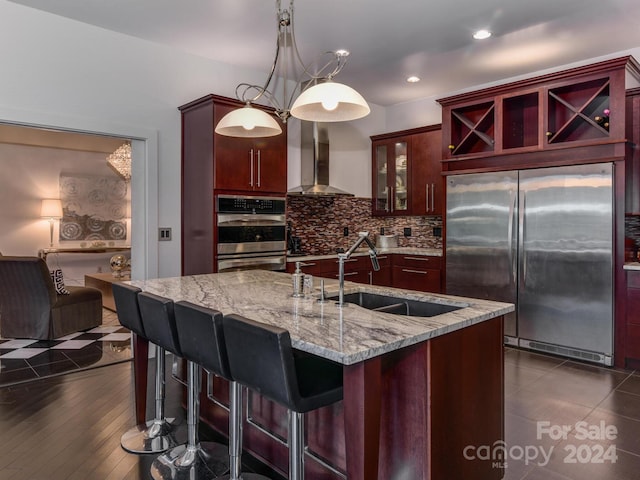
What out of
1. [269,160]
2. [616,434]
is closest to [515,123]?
[269,160]

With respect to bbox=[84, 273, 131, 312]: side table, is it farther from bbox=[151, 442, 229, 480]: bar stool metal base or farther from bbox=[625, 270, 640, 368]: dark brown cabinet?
bbox=[625, 270, 640, 368]: dark brown cabinet

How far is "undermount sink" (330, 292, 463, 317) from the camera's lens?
226cm

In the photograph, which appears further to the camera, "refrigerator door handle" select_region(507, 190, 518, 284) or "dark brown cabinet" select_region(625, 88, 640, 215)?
"refrigerator door handle" select_region(507, 190, 518, 284)

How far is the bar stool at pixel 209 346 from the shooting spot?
172cm

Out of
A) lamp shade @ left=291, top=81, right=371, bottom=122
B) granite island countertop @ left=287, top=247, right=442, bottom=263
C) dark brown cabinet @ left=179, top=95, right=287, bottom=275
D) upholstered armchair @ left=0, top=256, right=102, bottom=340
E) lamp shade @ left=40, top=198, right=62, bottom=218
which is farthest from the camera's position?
lamp shade @ left=40, top=198, right=62, bottom=218

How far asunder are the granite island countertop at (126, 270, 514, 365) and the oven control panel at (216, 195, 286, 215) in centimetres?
118

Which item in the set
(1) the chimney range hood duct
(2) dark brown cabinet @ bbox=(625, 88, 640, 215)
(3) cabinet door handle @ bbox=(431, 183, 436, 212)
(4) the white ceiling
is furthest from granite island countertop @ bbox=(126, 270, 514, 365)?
(3) cabinet door handle @ bbox=(431, 183, 436, 212)

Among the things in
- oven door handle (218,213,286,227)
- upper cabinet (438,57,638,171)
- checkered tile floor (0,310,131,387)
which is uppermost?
upper cabinet (438,57,638,171)

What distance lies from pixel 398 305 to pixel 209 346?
105 cm

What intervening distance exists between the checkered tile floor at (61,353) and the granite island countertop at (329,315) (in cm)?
156

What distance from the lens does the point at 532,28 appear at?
3688mm

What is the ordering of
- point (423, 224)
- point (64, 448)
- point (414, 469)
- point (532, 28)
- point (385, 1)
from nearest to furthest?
point (414, 469) → point (64, 448) → point (385, 1) → point (532, 28) → point (423, 224)

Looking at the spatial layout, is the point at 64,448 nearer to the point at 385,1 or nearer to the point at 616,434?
the point at 616,434

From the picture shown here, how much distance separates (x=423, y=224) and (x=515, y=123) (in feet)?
5.76
